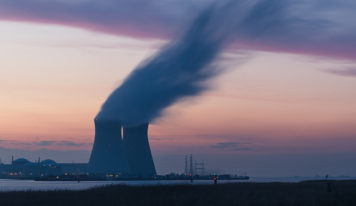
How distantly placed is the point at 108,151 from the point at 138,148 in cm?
905

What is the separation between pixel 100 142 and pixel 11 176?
5022 inches

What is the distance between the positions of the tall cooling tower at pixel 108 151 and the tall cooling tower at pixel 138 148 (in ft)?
13.4

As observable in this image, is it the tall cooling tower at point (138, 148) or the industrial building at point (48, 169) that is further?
the industrial building at point (48, 169)

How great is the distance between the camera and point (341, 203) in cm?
2564

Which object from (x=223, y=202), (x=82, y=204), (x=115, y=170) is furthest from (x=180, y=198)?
(x=115, y=170)

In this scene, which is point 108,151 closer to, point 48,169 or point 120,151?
point 120,151

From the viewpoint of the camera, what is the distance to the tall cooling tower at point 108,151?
→ 83938mm

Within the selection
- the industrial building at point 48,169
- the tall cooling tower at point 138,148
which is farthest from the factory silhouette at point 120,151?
the industrial building at point 48,169

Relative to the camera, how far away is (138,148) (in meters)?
94.1

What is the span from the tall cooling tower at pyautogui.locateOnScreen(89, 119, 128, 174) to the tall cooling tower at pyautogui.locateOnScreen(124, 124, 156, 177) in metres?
4.09

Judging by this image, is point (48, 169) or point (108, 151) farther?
point (48, 169)

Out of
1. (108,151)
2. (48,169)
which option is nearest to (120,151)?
(108,151)

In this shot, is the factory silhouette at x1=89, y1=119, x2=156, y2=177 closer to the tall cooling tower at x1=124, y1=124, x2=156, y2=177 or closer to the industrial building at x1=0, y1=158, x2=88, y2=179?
the tall cooling tower at x1=124, y1=124, x2=156, y2=177

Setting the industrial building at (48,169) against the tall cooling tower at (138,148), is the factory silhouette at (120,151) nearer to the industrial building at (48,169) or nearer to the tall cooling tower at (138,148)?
the tall cooling tower at (138,148)
